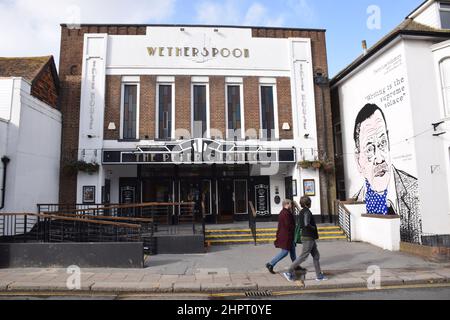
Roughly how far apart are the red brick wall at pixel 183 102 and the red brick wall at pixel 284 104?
4374 millimetres

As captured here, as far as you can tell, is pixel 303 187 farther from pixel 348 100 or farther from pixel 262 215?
pixel 348 100

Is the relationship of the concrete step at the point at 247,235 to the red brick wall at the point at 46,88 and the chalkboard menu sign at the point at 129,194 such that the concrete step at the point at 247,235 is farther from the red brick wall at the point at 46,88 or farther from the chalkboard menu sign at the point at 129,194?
the red brick wall at the point at 46,88

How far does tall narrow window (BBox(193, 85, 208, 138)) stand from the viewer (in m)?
15.3

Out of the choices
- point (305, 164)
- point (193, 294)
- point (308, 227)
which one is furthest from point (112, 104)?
point (308, 227)

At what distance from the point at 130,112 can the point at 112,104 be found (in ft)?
2.87

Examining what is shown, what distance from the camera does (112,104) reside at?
592 inches

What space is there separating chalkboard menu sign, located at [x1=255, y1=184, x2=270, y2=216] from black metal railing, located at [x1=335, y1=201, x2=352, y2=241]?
336cm

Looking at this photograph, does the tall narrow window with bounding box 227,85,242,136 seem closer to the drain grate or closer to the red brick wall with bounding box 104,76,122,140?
the red brick wall with bounding box 104,76,122,140

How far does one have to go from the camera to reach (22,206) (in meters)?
11.7

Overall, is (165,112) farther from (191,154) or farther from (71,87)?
(71,87)

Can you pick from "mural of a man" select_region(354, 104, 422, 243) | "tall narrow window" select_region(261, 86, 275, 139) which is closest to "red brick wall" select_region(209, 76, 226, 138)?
"tall narrow window" select_region(261, 86, 275, 139)

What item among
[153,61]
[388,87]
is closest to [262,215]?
[388,87]

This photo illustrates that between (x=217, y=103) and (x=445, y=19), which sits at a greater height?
(x=445, y=19)
